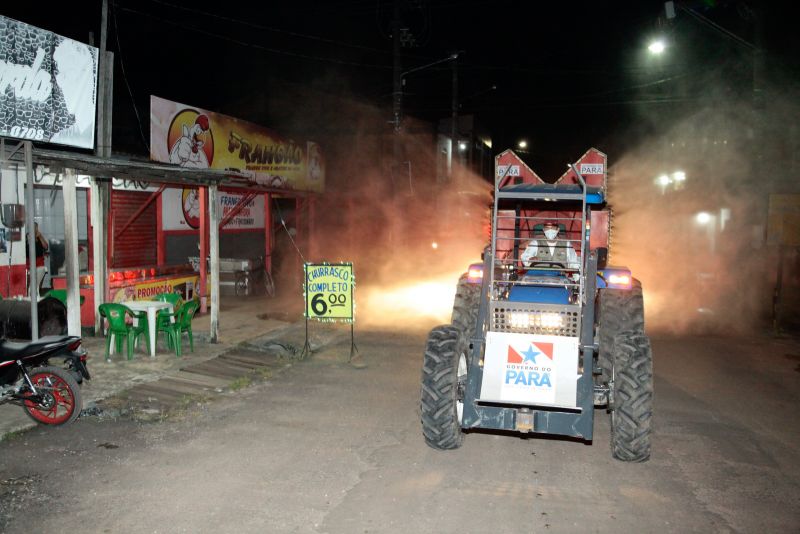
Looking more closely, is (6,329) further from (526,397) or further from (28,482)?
(526,397)

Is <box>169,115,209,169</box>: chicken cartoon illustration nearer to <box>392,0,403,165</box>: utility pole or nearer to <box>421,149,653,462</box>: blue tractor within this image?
<box>392,0,403,165</box>: utility pole

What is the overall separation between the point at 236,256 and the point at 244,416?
1285 cm

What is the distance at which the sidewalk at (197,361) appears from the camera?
26.0 feet

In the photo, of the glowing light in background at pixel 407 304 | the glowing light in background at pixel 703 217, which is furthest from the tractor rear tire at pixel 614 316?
the glowing light in background at pixel 703 217

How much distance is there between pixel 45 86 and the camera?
944 centimetres

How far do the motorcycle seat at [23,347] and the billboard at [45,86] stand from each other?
372cm

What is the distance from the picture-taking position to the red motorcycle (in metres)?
6.80

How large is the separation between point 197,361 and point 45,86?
16.4 ft

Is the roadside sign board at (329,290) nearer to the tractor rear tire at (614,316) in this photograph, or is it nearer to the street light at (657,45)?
the tractor rear tire at (614,316)

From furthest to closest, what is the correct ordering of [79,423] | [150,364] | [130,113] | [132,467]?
[130,113]
[150,364]
[79,423]
[132,467]

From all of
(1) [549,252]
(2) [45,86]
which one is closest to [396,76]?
(2) [45,86]

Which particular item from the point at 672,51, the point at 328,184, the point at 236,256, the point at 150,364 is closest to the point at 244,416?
the point at 150,364

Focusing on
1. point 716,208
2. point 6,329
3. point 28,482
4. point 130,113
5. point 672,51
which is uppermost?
point 672,51

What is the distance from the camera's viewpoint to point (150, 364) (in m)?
9.62
